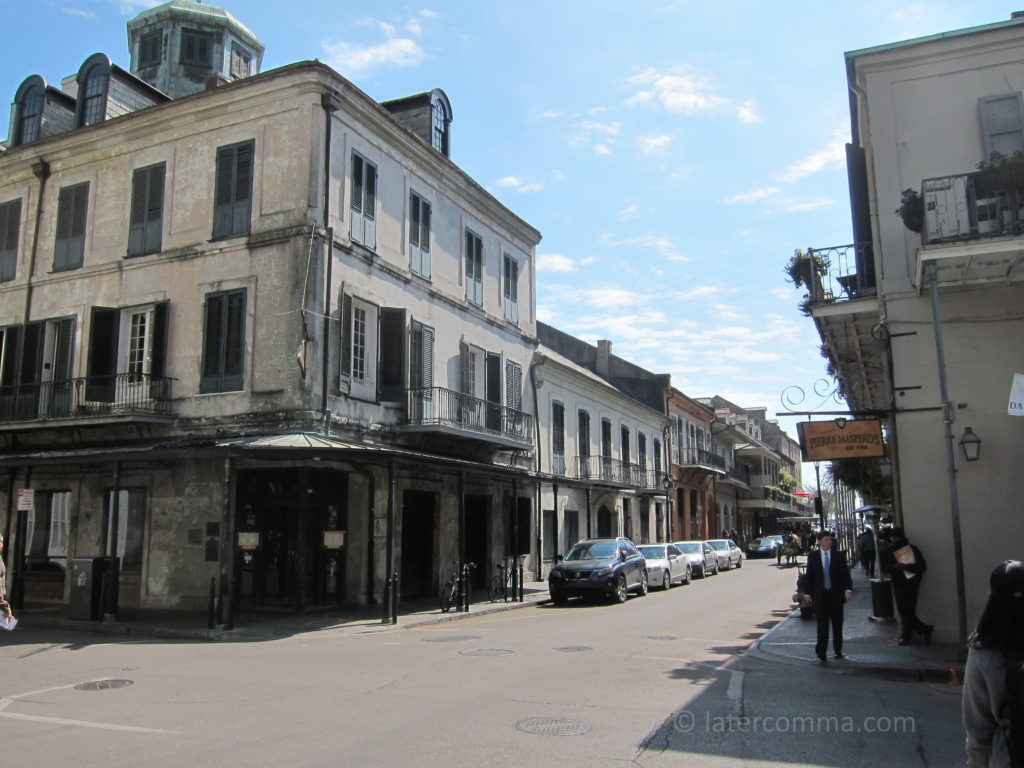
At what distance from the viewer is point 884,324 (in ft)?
39.4

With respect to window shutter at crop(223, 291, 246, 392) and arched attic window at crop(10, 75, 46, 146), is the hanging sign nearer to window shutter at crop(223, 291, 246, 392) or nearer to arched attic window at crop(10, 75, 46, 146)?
window shutter at crop(223, 291, 246, 392)

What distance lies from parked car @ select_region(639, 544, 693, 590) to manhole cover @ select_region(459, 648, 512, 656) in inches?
504

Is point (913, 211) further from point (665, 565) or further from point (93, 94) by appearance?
point (93, 94)

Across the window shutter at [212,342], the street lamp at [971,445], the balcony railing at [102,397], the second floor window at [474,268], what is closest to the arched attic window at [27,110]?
the balcony railing at [102,397]

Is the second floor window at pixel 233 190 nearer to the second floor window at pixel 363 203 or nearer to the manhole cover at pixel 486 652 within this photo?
the second floor window at pixel 363 203

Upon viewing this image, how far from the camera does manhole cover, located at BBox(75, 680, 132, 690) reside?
8.79m

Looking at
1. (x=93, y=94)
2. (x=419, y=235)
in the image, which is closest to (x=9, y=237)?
(x=93, y=94)

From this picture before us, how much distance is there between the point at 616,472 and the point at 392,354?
17.3m

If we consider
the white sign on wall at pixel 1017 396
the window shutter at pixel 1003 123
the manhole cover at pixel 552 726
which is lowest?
the manhole cover at pixel 552 726

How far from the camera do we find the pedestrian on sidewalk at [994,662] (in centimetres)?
335

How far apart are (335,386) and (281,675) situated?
797 centimetres

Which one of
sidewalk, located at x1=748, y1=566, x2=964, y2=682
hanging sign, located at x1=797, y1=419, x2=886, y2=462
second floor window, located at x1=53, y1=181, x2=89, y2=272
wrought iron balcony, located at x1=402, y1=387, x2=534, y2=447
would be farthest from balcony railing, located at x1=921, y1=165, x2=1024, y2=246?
second floor window, located at x1=53, y1=181, x2=89, y2=272

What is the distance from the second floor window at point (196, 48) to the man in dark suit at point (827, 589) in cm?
2548

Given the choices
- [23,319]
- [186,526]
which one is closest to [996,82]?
[186,526]
